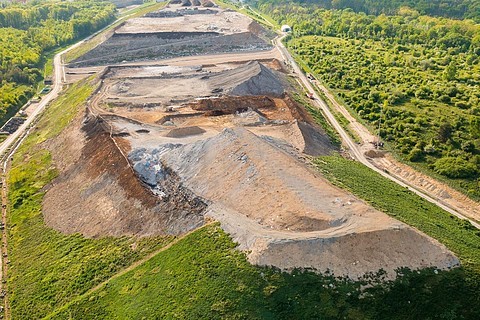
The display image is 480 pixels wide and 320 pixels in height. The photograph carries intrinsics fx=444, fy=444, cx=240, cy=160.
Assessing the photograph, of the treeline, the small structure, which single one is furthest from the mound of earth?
the treeline

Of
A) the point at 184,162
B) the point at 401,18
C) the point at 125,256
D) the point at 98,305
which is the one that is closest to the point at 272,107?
the point at 184,162

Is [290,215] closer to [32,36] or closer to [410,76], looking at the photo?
[410,76]

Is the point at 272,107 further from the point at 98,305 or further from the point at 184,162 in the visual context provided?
the point at 98,305

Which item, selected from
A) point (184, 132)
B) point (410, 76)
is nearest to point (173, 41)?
point (410, 76)

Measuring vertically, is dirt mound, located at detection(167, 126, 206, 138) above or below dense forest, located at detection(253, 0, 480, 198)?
above

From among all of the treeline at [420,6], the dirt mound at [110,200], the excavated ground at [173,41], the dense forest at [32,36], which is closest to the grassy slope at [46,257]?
the dirt mound at [110,200]

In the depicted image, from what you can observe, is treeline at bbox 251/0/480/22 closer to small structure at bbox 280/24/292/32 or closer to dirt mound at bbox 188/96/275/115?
small structure at bbox 280/24/292/32
